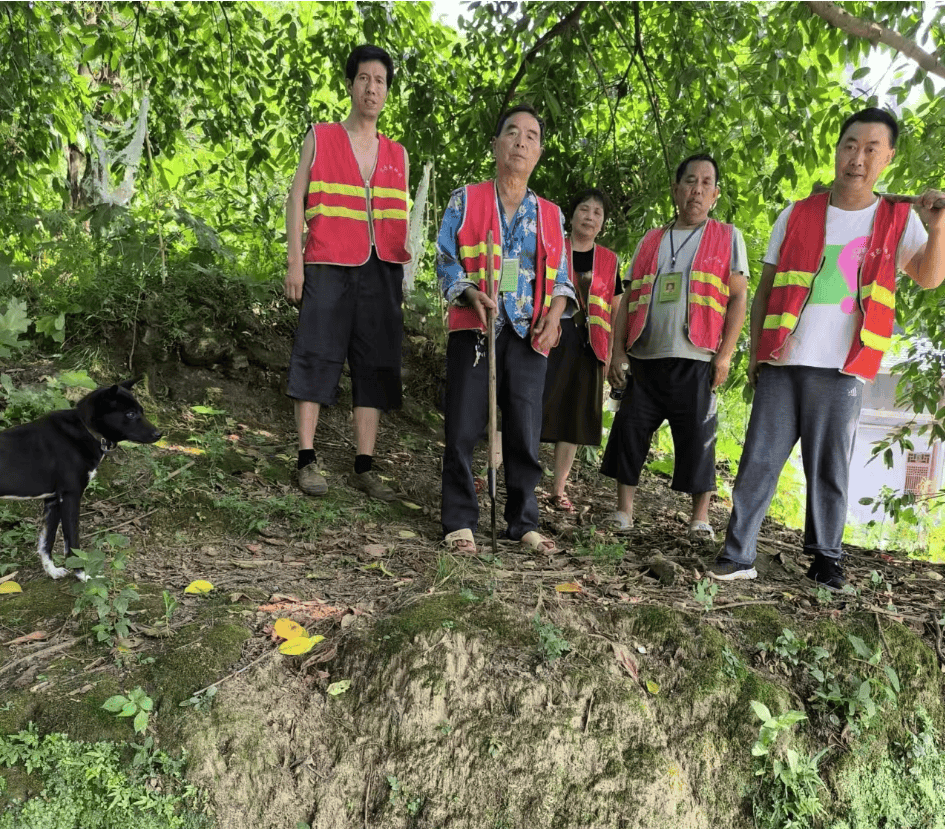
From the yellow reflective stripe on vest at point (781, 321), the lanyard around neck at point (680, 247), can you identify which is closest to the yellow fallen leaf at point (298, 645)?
the yellow reflective stripe on vest at point (781, 321)

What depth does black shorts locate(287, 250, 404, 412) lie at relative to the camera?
3.97m

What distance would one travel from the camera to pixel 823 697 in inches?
97.2

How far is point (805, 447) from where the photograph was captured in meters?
3.19

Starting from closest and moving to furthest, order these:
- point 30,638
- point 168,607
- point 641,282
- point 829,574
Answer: point 30,638 → point 168,607 → point 829,574 → point 641,282

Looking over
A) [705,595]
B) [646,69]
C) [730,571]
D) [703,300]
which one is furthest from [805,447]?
[646,69]

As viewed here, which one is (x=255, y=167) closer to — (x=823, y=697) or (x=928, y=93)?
(x=928, y=93)

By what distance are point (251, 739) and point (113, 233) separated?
448 cm

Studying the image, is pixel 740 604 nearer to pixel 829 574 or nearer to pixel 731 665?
pixel 731 665

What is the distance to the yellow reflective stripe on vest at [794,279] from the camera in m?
3.13

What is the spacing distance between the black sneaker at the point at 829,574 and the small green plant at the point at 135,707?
2.69 metres

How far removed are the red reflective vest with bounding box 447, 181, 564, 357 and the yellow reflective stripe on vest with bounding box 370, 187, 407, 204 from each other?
24.6 inches

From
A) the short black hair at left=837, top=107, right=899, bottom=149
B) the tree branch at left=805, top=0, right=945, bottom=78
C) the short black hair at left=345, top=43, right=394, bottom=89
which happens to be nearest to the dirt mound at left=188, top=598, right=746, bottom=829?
the short black hair at left=837, top=107, right=899, bottom=149

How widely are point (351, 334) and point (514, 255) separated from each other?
1101mm

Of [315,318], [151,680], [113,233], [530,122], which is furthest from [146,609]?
[113,233]
